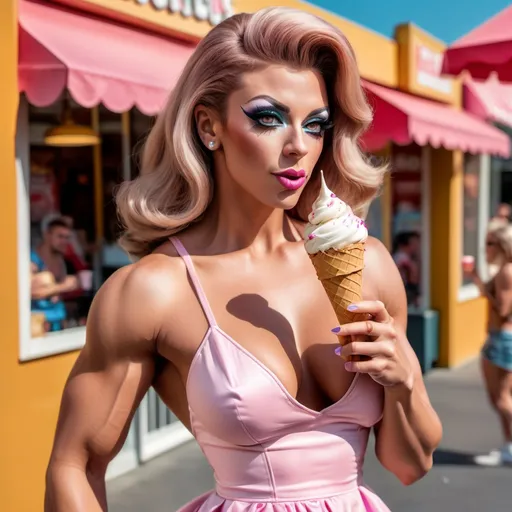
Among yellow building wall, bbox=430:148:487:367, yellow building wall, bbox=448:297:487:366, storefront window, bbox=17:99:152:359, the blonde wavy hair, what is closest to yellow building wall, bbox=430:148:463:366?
yellow building wall, bbox=430:148:487:367

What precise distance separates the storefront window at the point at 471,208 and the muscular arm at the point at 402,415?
8.57 metres

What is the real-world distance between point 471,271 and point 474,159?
4.22m

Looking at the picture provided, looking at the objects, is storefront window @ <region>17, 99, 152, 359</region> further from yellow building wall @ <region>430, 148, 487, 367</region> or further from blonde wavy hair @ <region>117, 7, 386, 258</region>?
yellow building wall @ <region>430, 148, 487, 367</region>

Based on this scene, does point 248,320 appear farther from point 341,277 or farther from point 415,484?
point 415,484

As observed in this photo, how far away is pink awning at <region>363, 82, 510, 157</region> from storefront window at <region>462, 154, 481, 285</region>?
47 centimetres

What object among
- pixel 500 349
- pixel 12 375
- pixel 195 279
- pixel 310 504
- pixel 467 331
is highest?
pixel 195 279

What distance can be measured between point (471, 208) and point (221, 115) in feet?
29.9

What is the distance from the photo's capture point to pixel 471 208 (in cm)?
1052

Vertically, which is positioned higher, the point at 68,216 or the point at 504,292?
the point at 68,216

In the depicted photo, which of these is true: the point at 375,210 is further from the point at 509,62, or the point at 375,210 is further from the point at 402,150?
the point at 509,62

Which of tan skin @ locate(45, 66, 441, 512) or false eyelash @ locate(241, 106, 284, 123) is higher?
false eyelash @ locate(241, 106, 284, 123)

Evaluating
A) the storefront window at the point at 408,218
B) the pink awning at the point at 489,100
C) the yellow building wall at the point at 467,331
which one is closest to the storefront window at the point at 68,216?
the storefront window at the point at 408,218

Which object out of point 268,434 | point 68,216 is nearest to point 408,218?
point 68,216

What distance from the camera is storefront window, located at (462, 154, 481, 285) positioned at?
10312mm
